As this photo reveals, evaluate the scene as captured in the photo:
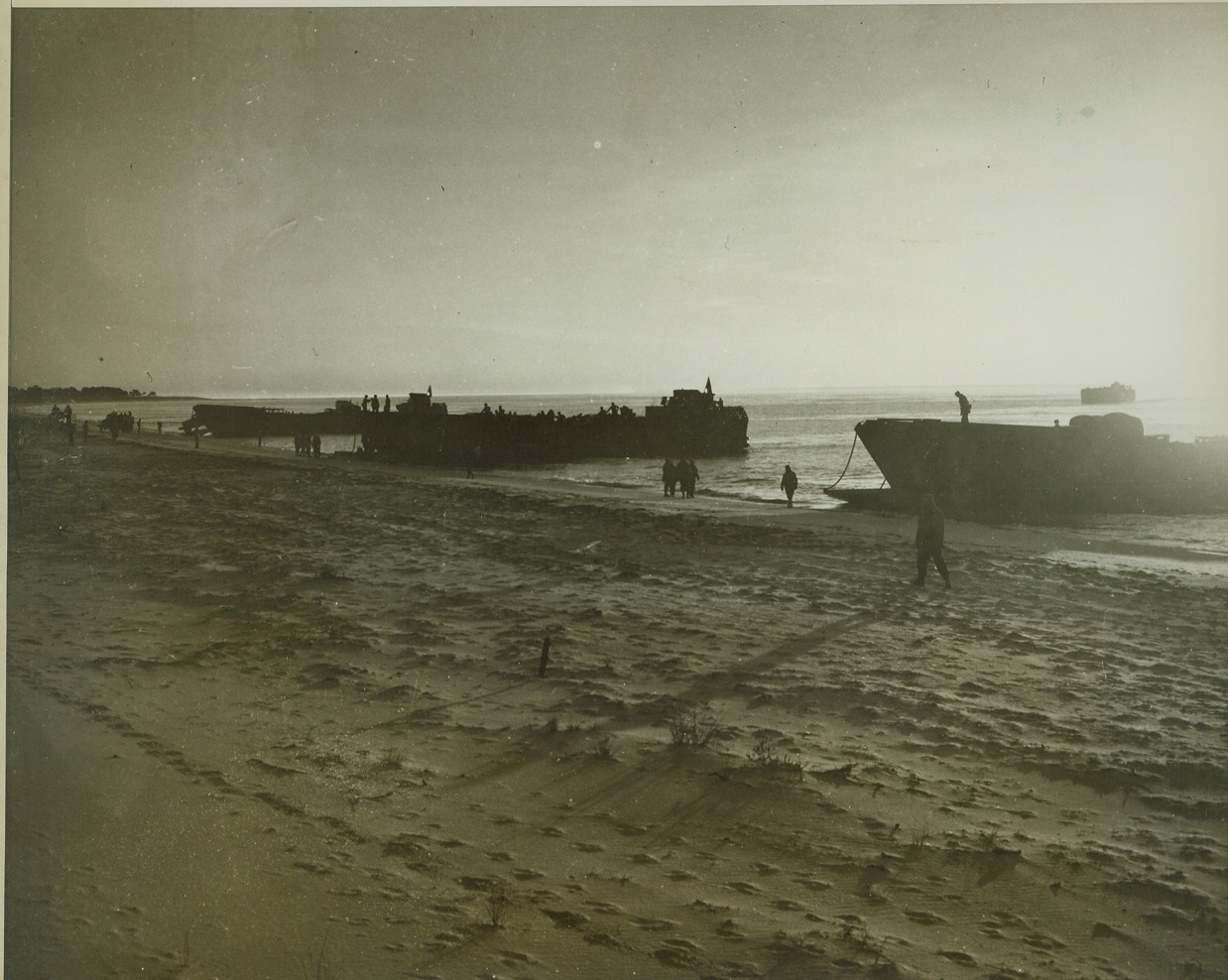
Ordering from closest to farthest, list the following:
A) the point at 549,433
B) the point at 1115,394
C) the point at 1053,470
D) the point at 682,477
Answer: the point at 1053,470, the point at 682,477, the point at 1115,394, the point at 549,433

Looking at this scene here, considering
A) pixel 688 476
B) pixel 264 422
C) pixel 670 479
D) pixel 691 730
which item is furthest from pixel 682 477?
pixel 264 422

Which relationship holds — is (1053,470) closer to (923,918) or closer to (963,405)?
(963,405)

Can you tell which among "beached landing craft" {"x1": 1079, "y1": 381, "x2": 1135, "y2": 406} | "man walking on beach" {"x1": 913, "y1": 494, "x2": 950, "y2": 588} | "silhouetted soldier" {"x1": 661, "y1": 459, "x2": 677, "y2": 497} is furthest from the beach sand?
"silhouetted soldier" {"x1": 661, "y1": 459, "x2": 677, "y2": 497}

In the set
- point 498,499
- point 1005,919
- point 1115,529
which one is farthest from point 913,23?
point 1115,529

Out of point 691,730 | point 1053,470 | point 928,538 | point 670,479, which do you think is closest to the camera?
point 691,730

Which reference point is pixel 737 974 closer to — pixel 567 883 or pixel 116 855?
pixel 567 883

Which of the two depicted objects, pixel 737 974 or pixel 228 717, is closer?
pixel 737 974
